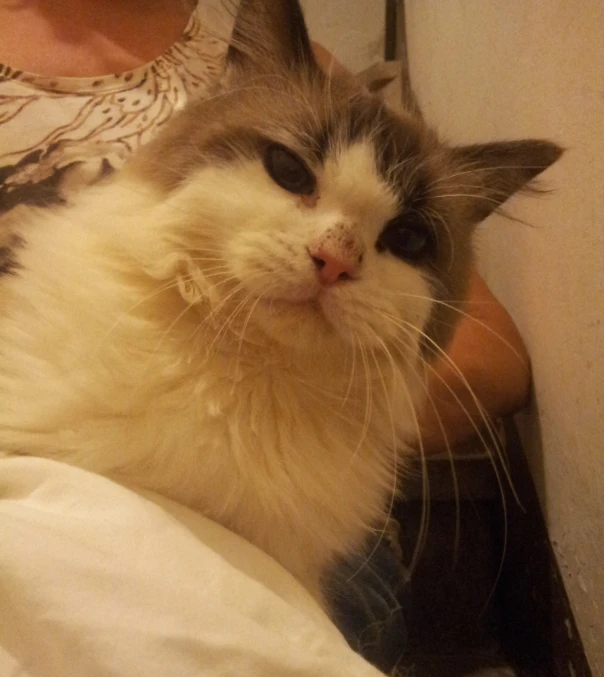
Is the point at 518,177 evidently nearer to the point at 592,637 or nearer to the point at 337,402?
the point at 337,402

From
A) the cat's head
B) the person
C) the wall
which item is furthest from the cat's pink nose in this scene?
the wall

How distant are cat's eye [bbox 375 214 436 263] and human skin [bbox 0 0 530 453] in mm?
326

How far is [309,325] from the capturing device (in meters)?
0.54

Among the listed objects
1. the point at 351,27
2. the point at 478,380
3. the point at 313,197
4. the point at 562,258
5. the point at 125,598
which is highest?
the point at 351,27

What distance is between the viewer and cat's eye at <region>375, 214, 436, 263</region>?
2.01ft

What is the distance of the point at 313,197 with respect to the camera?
576 mm

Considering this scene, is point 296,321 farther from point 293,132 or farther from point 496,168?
point 496,168

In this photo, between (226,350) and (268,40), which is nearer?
(226,350)

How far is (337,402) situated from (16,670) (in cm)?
36

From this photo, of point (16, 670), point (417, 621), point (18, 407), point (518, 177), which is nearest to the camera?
point (16, 670)

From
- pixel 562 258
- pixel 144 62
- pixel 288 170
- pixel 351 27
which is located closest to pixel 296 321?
pixel 288 170

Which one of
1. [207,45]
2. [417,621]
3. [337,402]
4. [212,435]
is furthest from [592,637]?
[207,45]

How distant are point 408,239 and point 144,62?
692 millimetres

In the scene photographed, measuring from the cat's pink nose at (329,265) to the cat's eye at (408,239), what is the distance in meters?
0.09
